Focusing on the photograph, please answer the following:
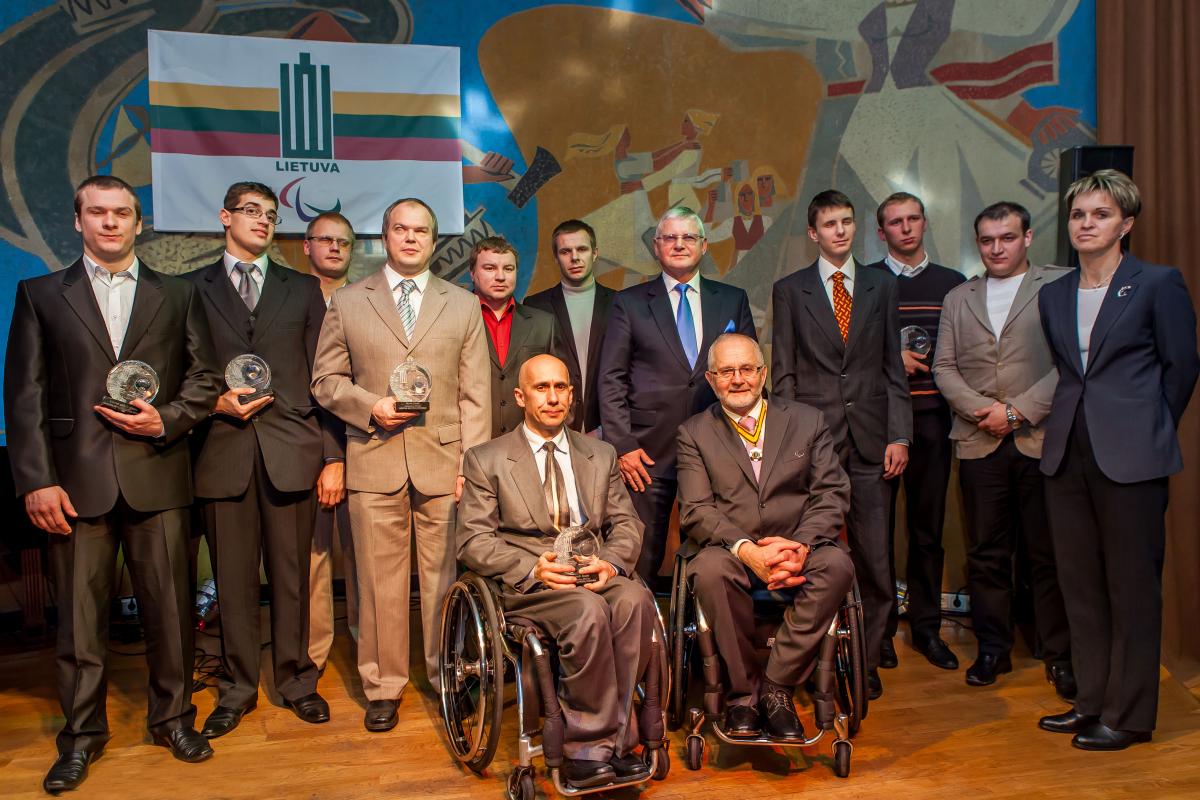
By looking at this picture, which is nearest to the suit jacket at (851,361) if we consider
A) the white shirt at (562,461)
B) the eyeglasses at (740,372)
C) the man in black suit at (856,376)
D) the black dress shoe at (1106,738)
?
the man in black suit at (856,376)

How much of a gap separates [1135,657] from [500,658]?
2.17 meters

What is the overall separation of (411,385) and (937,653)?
2.51 metres

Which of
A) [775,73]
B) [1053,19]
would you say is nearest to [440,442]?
[775,73]

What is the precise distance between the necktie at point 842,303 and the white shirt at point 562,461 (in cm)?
130

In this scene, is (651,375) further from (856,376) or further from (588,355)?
(856,376)

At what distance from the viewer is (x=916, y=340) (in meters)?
4.24

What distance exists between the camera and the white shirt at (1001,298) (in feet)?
13.3

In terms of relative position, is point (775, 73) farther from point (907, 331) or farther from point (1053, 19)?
point (907, 331)

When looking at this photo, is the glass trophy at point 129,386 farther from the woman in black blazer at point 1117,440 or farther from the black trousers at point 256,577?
the woman in black blazer at point 1117,440

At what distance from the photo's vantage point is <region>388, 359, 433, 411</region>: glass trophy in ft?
11.1

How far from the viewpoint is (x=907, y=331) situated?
4297 millimetres

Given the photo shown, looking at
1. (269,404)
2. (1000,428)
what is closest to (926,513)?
(1000,428)

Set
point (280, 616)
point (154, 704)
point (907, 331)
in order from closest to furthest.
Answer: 1. point (154, 704)
2. point (280, 616)
3. point (907, 331)

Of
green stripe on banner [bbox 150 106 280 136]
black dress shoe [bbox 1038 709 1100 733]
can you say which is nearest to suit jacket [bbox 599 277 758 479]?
black dress shoe [bbox 1038 709 1100 733]
